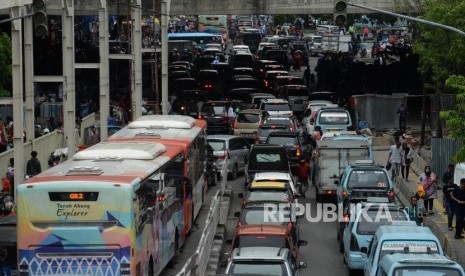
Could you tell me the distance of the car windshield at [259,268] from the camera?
24078 mm

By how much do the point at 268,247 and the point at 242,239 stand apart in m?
1.68

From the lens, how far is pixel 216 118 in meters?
56.0

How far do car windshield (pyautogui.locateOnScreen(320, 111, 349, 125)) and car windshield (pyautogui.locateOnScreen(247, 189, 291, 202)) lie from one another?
17336 mm

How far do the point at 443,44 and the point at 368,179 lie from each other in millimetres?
15870

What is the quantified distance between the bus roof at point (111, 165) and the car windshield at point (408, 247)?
14.5 ft

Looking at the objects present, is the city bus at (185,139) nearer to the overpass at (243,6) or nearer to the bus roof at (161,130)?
the bus roof at (161,130)

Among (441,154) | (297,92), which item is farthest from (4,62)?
(441,154)

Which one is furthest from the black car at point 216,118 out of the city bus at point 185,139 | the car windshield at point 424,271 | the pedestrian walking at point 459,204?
the car windshield at point 424,271

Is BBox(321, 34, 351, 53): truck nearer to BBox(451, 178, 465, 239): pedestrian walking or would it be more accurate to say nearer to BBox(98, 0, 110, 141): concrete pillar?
BBox(98, 0, 110, 141): concrete pillar

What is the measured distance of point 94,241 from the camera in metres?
23.0

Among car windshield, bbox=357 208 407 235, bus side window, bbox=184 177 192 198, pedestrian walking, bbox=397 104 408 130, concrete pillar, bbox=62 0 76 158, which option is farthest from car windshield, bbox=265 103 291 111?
car windshield, bbox=357 208 407 235

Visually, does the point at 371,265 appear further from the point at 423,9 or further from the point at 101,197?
the point at 423,9

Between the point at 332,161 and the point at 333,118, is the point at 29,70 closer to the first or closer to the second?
the point at 332,161

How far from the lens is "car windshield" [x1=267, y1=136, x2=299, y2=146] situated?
44938 mm
